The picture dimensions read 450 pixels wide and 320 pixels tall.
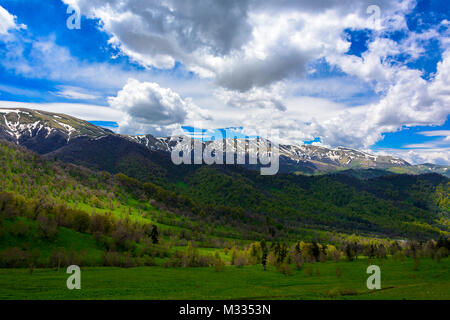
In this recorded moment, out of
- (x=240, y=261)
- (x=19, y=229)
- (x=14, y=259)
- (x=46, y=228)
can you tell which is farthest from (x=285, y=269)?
(x=19, y=229)

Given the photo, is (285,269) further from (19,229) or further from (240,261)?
(19,229)

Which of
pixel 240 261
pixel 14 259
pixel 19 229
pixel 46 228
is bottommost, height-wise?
pixel 240 261

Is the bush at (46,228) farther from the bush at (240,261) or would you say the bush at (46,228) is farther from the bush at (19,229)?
the bush at (240,261)

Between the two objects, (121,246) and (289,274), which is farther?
(121,246)

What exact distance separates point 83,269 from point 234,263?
242ft

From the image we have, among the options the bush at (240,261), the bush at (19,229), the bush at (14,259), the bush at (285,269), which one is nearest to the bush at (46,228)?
the bush at (19,229)

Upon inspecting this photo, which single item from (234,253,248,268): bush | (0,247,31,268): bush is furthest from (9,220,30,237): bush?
(234,253,248,268): bush

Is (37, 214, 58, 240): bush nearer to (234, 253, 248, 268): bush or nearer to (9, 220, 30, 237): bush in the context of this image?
(9, 220, 30, 237): bush

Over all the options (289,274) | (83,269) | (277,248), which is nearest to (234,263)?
(277,248)

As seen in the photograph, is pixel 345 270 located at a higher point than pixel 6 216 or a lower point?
lower

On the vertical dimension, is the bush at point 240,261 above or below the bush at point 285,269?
below
